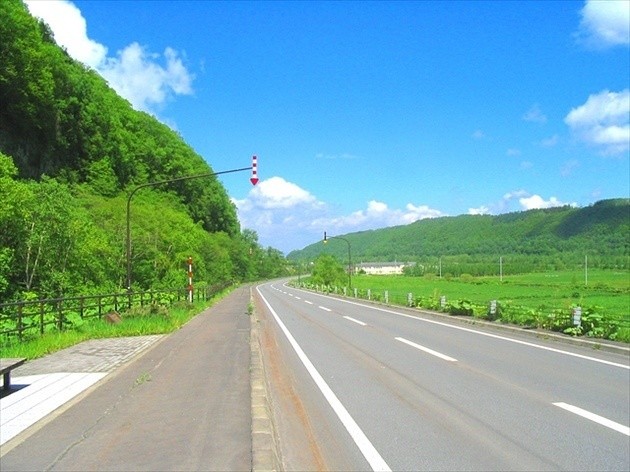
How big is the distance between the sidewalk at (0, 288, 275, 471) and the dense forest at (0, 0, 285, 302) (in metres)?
17.9

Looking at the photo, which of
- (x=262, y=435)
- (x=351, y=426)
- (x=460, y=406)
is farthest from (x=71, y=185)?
(x=262, y=435)

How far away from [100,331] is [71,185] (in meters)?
36.5

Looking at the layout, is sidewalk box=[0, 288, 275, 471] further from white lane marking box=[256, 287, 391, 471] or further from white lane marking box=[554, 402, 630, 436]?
white lane marking box=[554, 402, 630, 436]

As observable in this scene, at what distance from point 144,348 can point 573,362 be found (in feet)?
32.1

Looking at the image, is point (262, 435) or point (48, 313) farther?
point (48, 313)

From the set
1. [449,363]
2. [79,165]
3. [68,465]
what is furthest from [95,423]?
[79,165]

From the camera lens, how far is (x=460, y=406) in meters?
8.14

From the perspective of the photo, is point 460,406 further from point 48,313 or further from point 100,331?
point 48,313

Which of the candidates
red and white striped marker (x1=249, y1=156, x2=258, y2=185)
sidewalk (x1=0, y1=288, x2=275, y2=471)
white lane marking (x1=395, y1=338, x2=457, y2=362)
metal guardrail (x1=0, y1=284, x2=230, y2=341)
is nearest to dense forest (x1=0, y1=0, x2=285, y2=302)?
metal guardrail (x1=0, y1=284, x2=230, y2=341)

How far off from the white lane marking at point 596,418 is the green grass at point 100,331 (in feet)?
33.9

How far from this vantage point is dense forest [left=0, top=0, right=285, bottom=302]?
2944 centimetres

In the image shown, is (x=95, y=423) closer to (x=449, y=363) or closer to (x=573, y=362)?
(x=449, y=363)

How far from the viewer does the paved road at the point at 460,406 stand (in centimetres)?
594

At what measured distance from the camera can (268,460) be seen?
16.7ft
